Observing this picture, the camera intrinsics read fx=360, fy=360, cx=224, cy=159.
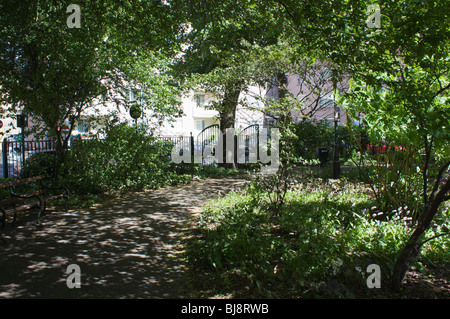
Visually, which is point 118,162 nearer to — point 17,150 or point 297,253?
point 17,150

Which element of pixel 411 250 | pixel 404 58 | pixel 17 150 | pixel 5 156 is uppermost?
pixel 404 58

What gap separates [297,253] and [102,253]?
9.26 feet

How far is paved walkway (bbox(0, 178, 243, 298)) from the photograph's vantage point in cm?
408

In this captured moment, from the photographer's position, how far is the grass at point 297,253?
3924mm

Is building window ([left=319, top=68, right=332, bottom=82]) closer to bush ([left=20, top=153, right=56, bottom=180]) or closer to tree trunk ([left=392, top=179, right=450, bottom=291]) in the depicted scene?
bush ([left=20, top=153, right=56, bottom=180])

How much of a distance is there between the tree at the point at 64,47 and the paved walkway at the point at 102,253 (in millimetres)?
2968

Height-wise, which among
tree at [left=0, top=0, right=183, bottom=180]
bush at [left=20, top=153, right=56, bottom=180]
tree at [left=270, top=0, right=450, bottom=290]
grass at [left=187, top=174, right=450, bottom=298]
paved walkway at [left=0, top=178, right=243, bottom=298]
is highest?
tree at [left=0, top=0, right=183, bottom=180]

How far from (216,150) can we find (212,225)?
11012 mm

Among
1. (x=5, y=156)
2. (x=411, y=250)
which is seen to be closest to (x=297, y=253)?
(x=411, y=250)

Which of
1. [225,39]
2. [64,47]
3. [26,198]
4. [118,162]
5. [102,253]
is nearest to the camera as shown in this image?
[102,253]

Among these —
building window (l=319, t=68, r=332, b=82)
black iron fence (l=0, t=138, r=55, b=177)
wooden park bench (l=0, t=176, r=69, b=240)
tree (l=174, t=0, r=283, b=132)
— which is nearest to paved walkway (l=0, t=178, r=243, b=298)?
wooden park bench (l=0, t=176, r=69, b=240)

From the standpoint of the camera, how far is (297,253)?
447 cm

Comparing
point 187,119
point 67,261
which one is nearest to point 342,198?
point 67,261

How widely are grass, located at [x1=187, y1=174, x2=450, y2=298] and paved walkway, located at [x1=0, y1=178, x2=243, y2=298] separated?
1.52 feet
